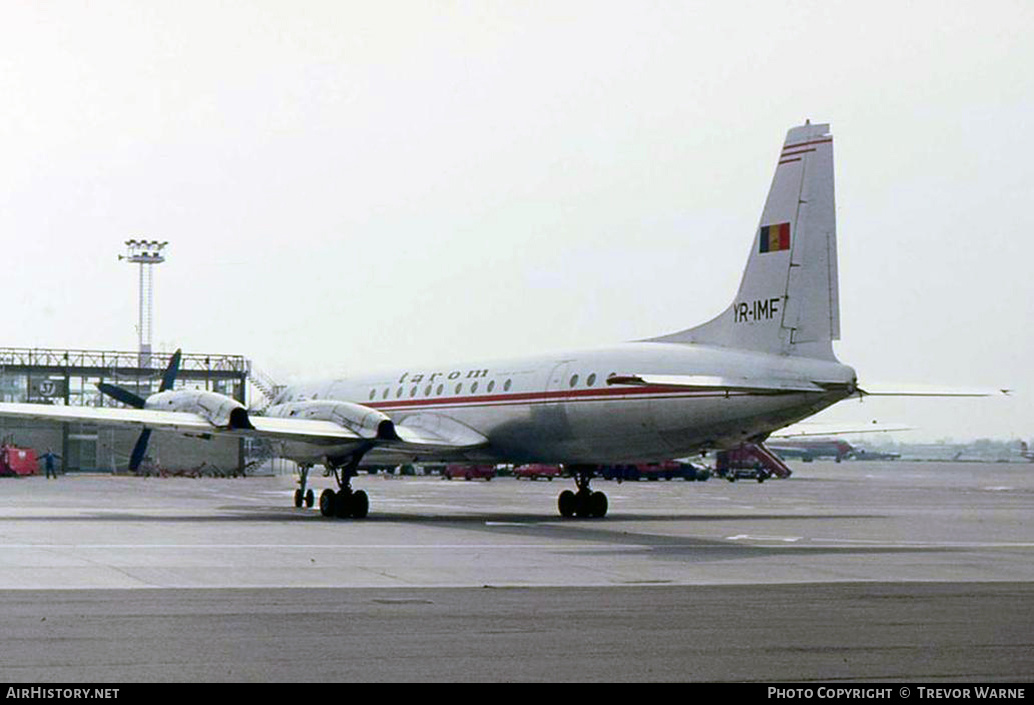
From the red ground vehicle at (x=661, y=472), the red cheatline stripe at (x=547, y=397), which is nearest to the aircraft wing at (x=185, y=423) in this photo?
the red cheatline stripe at (x=547, y=397)

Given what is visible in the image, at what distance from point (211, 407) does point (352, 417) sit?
3.25 metres

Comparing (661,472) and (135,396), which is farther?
(661,472)

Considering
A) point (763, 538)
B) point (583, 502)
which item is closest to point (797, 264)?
point (763, 538)

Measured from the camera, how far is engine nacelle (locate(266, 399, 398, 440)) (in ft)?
110

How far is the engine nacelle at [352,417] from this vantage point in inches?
1318

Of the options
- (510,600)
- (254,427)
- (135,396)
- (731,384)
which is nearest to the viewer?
(510,600)

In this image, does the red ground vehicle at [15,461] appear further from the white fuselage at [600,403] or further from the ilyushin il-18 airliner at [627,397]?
the white fuselage at [600,403]

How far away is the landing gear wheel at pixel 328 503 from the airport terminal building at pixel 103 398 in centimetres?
5021

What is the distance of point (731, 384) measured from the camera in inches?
1100

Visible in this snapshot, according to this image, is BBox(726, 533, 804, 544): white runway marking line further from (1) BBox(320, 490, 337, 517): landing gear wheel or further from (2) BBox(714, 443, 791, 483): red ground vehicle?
(2) BBox(714, 443, 791, 483): red ground vehicle

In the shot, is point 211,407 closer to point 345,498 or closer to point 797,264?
point 345,498

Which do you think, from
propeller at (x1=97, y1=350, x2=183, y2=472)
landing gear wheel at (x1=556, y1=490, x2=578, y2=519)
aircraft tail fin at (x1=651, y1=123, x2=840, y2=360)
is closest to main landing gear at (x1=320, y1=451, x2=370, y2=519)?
landing gear wheel at (x1=556, y1=490, x2=578, y2=519)

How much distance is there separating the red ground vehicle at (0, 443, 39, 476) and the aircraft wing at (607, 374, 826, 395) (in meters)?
54.8
